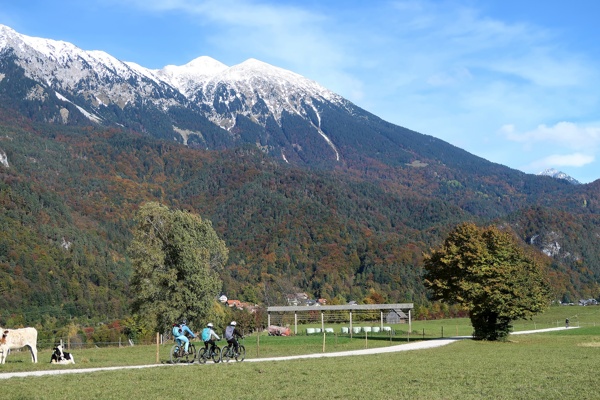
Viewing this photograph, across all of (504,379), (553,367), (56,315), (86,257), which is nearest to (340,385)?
(504,379)

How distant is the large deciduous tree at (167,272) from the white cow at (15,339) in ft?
74.8

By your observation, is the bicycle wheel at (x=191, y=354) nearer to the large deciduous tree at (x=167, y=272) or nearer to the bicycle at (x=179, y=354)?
the bicycle at (x=179, y=354)

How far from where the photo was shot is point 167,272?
53812 mm

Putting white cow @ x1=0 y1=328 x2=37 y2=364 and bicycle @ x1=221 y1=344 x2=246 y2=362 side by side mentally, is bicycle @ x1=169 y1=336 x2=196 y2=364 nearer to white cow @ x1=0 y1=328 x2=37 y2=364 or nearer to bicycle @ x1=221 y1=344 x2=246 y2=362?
bicycle @ x1=221 y1=344 x2=246 y2=362

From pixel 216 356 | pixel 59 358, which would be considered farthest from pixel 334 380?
pixel 59 358

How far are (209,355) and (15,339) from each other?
8556mm

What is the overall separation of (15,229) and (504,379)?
7066 inches

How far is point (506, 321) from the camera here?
50.3 meters

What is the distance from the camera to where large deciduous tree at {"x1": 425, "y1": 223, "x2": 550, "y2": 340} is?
4900 centimetres

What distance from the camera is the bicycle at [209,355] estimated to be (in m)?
29.3

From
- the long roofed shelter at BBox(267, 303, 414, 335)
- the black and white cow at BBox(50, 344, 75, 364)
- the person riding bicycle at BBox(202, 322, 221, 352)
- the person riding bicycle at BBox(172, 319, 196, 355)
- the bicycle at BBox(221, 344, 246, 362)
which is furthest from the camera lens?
the long roofed shelter at BBox(267, 303, 414, 335)

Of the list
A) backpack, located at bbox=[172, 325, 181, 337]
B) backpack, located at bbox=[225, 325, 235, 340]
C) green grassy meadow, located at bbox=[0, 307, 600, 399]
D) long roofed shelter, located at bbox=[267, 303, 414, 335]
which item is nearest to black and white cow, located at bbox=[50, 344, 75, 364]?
green grassy meadow, located at bbox=[0, 307, 600, 399]

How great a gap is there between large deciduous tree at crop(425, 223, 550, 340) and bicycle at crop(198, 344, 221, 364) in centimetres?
2496

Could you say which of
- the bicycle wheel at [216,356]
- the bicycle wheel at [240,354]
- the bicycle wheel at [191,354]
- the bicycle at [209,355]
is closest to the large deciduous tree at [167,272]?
the bicycle wheel at [240,354]
